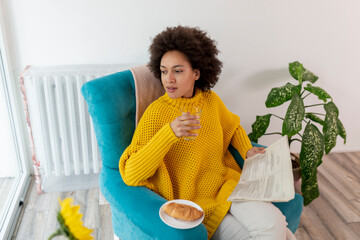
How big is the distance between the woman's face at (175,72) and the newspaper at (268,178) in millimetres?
435

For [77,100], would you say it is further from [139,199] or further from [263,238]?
[263,238]

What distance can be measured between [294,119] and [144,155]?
0.96 metres

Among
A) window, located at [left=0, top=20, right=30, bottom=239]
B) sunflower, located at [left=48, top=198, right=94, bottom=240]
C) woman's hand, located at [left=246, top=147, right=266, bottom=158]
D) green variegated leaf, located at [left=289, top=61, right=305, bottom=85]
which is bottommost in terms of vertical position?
window, located at [left=0, top=20, right=30, bottom=239]

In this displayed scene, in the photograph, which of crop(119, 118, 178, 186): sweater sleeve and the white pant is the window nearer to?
crop(119, 118, 178, 186): sweater sleeve

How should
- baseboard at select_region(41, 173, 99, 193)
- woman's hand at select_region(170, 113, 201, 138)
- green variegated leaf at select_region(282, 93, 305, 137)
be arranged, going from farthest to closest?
baseboard at select_region(41, 173, 99, 193)
green variegated leaf at select_region(282, 93, 305, 137)
woman's hand at select_region(170, 113, 201, 138)

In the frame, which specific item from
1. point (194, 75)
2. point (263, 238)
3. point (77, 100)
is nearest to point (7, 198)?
point (77, 100)

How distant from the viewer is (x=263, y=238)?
1226mm

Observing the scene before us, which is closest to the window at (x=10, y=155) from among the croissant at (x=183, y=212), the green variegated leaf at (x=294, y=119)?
the croissant at (x=183, y=212)

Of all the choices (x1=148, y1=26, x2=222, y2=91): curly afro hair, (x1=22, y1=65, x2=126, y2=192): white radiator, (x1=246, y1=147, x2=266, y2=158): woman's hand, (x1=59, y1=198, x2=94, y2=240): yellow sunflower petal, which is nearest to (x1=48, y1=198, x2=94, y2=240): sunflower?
(x1=59, y1=198, x2=94, y2=240): yellow sunflower petal

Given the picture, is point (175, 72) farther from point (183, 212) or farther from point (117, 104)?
point (183, 212)

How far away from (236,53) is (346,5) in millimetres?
805

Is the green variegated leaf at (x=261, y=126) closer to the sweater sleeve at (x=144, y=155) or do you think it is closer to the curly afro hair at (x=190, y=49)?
the curly afro hair at (x=190, y=49)

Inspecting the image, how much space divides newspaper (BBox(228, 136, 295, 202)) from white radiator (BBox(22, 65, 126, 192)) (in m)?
1.03

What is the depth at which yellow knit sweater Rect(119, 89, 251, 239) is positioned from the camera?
1.26 metres
